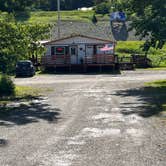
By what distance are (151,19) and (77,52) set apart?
2399 centimetres

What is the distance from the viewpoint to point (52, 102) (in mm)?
31609

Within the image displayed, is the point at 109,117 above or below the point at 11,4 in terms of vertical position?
below

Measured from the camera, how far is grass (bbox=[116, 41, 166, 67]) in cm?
7694

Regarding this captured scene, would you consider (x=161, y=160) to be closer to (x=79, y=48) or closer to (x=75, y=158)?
(x=75, y=158)

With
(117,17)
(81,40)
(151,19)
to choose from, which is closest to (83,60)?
(81,40)

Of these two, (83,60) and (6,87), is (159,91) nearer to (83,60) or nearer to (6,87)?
(6,87)

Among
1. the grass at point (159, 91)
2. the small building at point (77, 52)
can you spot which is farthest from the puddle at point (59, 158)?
the small building at point (77, 52)

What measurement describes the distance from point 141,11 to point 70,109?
61.8 feet

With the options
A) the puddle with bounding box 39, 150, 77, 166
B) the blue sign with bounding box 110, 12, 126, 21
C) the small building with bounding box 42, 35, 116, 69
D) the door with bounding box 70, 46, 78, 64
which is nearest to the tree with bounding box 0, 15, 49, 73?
the puddle with bounding box 39, 150, 77, 166

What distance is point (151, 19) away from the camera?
42.7 meters

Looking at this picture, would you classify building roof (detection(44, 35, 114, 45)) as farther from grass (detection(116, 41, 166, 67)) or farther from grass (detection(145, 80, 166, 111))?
grass (detection(145, 80, 166, 111))

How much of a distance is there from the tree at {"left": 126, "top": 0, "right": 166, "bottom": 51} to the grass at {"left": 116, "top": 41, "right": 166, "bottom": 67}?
29256 mm

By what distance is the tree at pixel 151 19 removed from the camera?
135 ft


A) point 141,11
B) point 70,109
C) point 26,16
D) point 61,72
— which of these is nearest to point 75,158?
point 70,109
